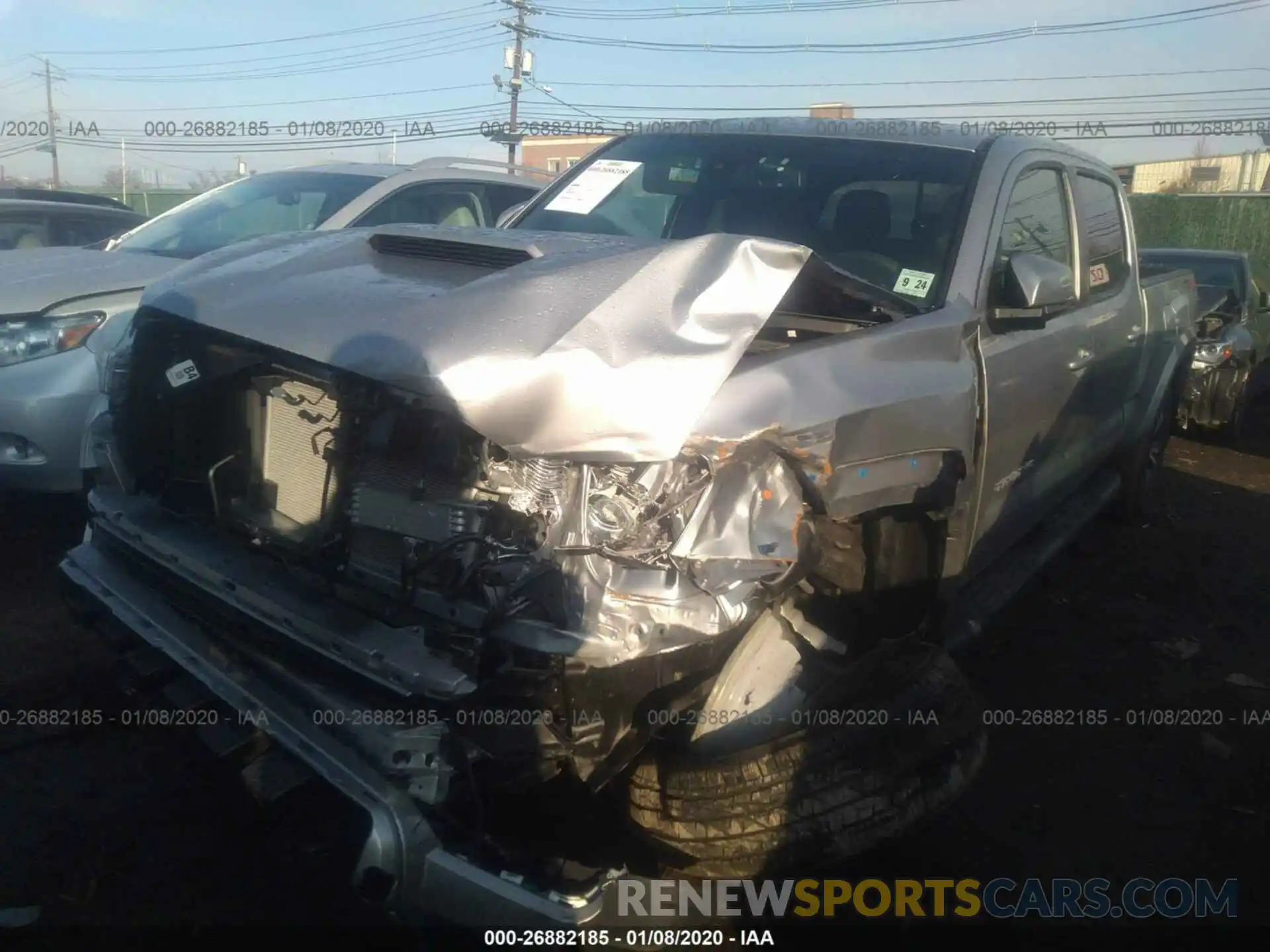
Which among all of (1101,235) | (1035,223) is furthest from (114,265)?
(1101,235)

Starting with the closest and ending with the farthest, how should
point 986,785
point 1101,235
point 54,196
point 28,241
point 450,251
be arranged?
point 450,251 < point 986,785 < point 1101,235 < point 28,241 < point 54,196

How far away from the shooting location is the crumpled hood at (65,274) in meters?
4.60

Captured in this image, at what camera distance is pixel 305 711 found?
238 centimetres

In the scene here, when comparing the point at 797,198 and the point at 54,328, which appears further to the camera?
the point at 54,328

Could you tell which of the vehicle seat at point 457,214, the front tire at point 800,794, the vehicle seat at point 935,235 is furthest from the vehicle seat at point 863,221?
the vehicle seat at point 457,214

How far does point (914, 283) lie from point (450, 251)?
4.76 ft

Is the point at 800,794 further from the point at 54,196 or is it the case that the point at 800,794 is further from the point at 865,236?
the point at 54,196

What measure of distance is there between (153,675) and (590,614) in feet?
4.53

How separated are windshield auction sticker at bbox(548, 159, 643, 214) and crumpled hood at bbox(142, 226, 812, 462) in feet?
4.12

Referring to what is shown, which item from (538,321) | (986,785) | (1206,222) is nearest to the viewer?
(538,321)

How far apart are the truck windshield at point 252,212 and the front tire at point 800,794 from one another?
4392 mm

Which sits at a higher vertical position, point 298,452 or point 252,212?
point 252,212

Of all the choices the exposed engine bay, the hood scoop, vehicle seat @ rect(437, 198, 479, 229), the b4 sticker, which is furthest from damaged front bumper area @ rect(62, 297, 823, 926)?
vehicle seat @ rect(437, 198, 479, 229)

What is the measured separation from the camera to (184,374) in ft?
9.66
